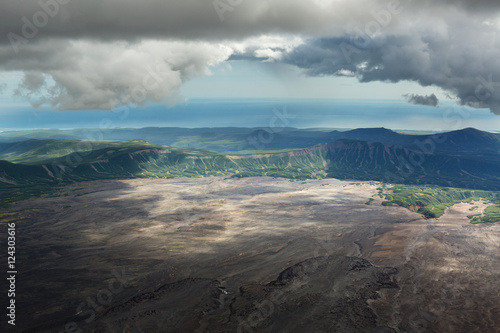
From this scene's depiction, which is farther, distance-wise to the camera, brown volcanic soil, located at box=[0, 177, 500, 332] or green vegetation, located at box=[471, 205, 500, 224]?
green vegetation, located at box=[471, 205, 500, 224]

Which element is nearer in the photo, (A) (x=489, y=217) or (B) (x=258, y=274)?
(B) (x=258, y=274)

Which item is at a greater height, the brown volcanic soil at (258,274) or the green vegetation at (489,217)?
the green vegetation at (489,217)

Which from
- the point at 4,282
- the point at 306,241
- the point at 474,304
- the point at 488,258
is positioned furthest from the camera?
the point at 306,241

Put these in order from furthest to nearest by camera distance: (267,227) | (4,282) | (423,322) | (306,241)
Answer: (267,227)
(306,241)
(4,282)
(423,322)

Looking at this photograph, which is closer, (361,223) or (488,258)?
(488,258)

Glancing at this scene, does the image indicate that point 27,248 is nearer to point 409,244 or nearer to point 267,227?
point 267,227

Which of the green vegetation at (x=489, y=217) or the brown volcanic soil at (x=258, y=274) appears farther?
the green vegetation at (x=489, y=217)

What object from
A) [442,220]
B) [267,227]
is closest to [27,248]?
[267,227]

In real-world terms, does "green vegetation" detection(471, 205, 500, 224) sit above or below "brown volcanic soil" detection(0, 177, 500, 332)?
above
